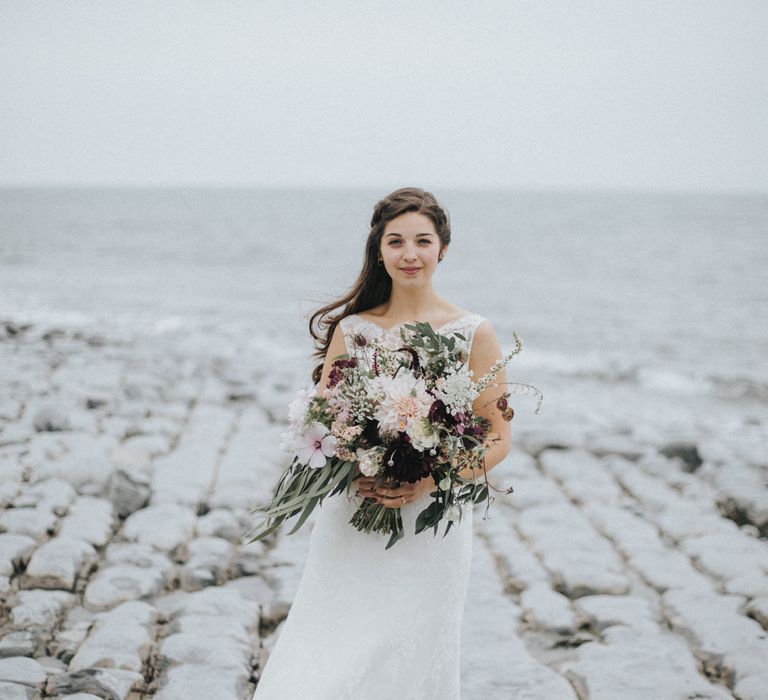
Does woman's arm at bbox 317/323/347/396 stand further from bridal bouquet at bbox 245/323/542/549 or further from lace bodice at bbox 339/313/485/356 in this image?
bridal bouquet at bbox 245/323/542/549

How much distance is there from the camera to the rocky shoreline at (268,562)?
14.5 ft

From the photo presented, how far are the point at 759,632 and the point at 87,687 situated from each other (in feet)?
12.4

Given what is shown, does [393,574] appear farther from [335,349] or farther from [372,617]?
[335,349]

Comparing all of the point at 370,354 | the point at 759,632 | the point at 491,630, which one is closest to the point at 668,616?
the point at 759,632

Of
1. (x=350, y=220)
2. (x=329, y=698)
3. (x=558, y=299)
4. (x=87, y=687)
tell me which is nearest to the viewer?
(x=329, y=698)

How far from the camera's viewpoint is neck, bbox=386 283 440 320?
3637 mm

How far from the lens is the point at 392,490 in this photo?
3111mm

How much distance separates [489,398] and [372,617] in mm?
983

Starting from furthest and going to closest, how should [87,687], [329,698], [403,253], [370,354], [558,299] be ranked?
[558,299] → [87,687] → [403,253] → [370,354] → [329,698]

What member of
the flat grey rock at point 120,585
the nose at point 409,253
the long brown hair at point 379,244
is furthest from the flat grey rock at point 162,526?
the nose at point 409,253

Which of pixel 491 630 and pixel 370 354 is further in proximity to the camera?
pixel 491 630

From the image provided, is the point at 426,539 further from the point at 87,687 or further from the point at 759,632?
the point at 759,632

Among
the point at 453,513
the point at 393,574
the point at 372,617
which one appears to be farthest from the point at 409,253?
the point at 372,617

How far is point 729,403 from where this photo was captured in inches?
565
